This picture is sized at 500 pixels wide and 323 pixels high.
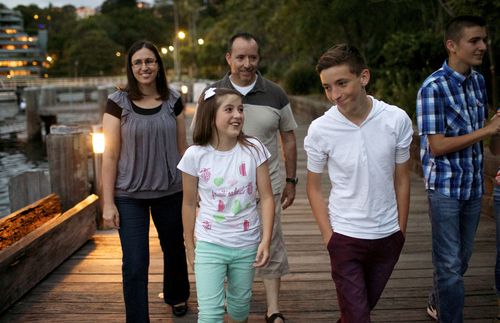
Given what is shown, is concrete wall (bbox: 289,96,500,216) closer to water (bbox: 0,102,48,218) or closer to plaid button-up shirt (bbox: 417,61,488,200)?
plaid button-up shirt (bbox: 417,61,488,200)

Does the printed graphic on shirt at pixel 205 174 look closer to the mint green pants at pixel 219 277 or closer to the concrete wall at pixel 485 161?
the mint green pants at pixel 219 277

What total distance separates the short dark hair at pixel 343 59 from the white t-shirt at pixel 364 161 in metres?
0.22

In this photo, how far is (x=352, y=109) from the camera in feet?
8.72

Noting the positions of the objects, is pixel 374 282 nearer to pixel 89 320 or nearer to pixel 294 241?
pixel 89 320

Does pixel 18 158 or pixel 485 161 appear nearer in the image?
pixel 485 161

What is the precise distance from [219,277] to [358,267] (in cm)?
68

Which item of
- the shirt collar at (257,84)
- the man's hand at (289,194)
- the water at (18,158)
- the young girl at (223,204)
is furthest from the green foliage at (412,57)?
the water at (18,158)

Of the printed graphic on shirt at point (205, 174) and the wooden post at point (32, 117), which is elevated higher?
the printed graphic on shirt at point (205, 174)

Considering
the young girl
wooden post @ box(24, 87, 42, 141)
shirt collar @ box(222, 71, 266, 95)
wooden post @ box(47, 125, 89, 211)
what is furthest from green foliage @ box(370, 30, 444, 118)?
wooden post @ box(24, 87, 42, 141)

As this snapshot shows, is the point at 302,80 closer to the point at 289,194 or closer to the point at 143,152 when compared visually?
the point at 289,194

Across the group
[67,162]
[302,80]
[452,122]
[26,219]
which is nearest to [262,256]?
[452,122]

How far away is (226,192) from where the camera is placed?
288 cm

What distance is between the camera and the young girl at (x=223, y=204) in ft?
9.38

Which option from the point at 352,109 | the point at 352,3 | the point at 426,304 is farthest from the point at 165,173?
the point at 352,3
